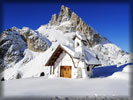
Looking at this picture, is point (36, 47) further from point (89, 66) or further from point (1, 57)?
point (89, 66)

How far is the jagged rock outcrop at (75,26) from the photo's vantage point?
88.3 metres

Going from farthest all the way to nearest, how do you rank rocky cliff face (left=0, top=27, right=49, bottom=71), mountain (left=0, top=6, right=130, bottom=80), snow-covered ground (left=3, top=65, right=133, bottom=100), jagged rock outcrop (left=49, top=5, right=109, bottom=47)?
jagged rock outcrop (left=49, top=5, right=109, bottom=47), rocky cliff face (left=0, top=27, right=49, bottom=71), mountain (left=0, top=6, right=130, bottom=80), snow-covered ground (left=3, top=65, right=133, bottom=100)

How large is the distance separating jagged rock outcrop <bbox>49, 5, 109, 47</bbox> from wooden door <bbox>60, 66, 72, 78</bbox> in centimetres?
6529

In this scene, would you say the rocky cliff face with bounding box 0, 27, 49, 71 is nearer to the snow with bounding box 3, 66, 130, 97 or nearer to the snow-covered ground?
the snow-covered ground

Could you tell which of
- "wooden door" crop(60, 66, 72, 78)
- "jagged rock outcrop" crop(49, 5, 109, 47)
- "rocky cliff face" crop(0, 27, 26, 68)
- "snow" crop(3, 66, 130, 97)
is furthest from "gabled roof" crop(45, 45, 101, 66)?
"jagged rock outcrop" crop(49, 5, 109, 47)

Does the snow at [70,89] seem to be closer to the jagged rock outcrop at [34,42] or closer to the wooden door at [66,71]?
the wooden door at [66,71]

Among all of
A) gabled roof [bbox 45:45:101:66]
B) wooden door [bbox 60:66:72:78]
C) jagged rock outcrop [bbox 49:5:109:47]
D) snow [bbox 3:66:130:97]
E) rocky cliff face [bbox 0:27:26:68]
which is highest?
jagged rock outcrop [bbox 49:5:109:47]

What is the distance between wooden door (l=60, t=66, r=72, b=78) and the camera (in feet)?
46.2

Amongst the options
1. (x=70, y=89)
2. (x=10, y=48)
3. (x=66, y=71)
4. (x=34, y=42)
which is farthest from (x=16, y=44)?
(x=70, y=89)

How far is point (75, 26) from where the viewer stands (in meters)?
99.2

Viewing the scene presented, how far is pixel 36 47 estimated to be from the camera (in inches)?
2985

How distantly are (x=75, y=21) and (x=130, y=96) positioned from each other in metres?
99.4

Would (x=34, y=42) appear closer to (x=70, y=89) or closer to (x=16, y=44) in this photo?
(x=16, y=44)

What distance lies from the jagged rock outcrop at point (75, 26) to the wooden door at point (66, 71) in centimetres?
6529
